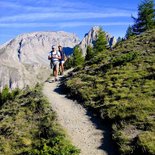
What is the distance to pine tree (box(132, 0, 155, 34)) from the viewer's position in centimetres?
7588

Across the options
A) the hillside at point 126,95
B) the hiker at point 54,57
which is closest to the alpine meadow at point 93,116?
the hillside at point 126,95

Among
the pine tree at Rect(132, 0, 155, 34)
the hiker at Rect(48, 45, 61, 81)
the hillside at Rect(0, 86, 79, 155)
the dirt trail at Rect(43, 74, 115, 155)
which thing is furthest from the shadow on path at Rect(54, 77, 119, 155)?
the pine tree at Rect(132, 0, 155, 34)

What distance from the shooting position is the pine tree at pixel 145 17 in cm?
7588

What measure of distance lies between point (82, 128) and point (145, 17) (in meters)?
60.0

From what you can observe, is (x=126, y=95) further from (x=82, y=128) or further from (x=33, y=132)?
(x=33, y=132)

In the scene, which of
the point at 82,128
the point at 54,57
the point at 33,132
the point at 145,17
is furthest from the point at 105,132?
the point at 145,17

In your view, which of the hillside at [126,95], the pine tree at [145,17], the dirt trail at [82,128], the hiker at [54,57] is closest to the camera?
the hillside at [126,95]

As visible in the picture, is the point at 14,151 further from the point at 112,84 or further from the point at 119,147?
the point at 112,84

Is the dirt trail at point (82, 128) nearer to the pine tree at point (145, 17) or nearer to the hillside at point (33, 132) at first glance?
the hillside at point (33, 132)

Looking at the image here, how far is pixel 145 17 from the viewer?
7638cm

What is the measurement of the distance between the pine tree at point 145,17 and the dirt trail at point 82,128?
52.6 metres

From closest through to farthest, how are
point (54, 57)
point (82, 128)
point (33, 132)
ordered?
point (82, 128), point (33, 132), point (54, 57)

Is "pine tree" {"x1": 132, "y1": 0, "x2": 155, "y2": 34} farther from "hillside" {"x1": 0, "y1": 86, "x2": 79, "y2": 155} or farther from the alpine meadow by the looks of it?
"hillside" {"x1": 0, "y1": 86, "x2": 79, "y2": 155}

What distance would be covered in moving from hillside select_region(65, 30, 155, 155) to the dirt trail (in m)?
0.60
